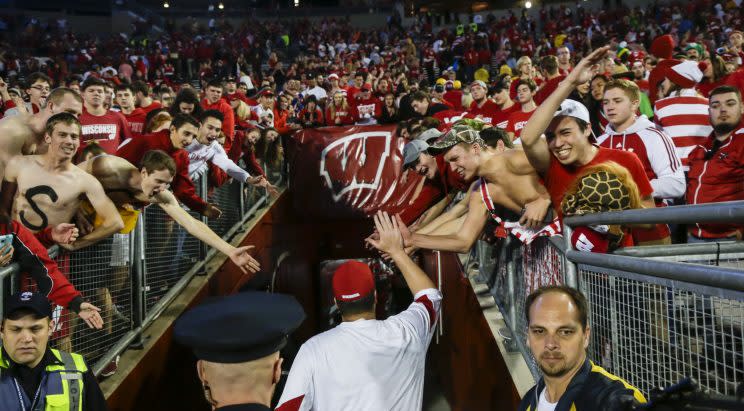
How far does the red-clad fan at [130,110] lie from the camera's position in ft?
26.0

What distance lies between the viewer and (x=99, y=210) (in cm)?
467

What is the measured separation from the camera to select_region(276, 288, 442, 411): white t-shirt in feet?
10.5

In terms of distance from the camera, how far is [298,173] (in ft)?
36.9

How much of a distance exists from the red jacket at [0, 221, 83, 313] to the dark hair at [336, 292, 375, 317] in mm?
1797

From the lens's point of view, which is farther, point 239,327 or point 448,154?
point 448,154

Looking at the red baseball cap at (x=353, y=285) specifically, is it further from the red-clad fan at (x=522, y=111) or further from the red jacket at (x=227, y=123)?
the red jacket at (x=227, y=123)

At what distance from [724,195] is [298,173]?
291 inches

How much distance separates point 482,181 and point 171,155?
2848 millimetres

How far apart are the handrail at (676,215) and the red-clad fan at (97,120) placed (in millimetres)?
5124

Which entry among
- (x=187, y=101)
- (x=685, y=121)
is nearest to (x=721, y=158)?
(x=685, y=121)

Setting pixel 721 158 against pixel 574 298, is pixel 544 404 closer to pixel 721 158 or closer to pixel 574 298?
pixel 574 298

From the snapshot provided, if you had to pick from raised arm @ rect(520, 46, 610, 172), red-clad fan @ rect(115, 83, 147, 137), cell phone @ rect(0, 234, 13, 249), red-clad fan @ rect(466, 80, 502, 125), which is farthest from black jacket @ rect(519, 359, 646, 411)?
red-clad fan @ rect(466, 80, 502, 125)

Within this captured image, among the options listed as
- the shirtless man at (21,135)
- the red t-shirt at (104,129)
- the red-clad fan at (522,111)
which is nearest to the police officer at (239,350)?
the shirtless man at (21,135)

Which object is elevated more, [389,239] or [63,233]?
[63,233]
